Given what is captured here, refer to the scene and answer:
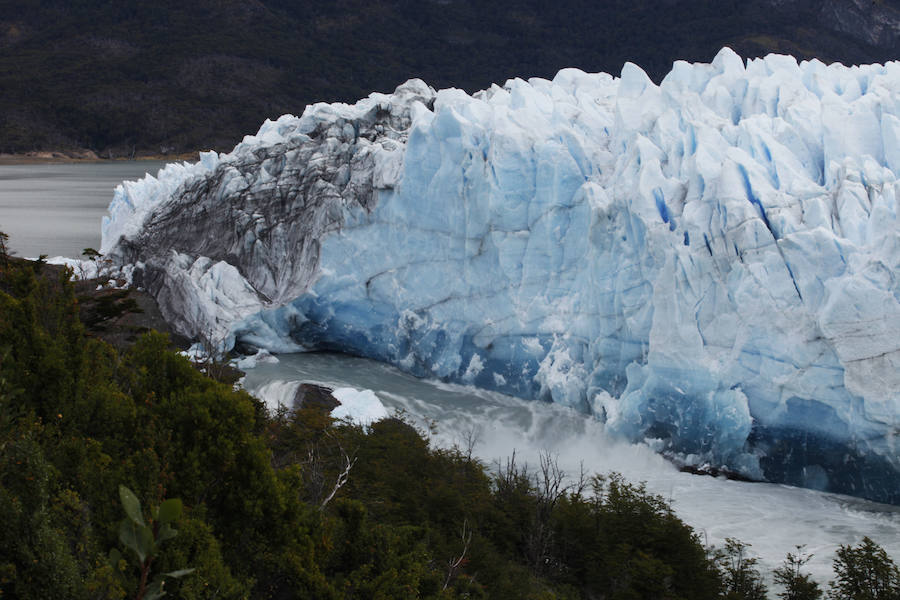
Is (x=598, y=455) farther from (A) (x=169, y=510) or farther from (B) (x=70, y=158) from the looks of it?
(B) (x=70, y=158)

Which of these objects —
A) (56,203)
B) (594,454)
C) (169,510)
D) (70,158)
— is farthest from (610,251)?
(70,158)

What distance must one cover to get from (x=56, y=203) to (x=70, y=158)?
89.3 ft

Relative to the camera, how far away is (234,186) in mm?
17188

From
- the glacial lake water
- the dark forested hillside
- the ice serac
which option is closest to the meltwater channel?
the glacial lake water

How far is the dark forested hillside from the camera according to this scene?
5922cm

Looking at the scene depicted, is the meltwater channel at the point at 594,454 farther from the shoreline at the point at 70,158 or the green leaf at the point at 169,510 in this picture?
the shoreline at the point at 70,158

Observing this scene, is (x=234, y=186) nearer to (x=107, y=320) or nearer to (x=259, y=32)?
(x=107, y=320)

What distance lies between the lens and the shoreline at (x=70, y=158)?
56.4m

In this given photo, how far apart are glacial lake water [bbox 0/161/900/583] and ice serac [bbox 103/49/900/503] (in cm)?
33

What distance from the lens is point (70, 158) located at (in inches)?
2313

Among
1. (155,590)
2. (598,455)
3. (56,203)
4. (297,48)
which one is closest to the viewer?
(155,590)

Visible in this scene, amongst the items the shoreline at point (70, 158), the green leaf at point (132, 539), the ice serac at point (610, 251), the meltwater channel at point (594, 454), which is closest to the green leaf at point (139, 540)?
the green leaf at point (132, 539)

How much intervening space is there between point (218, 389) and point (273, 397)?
8816 millimetres

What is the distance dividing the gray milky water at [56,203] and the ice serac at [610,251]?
5.00 metres
